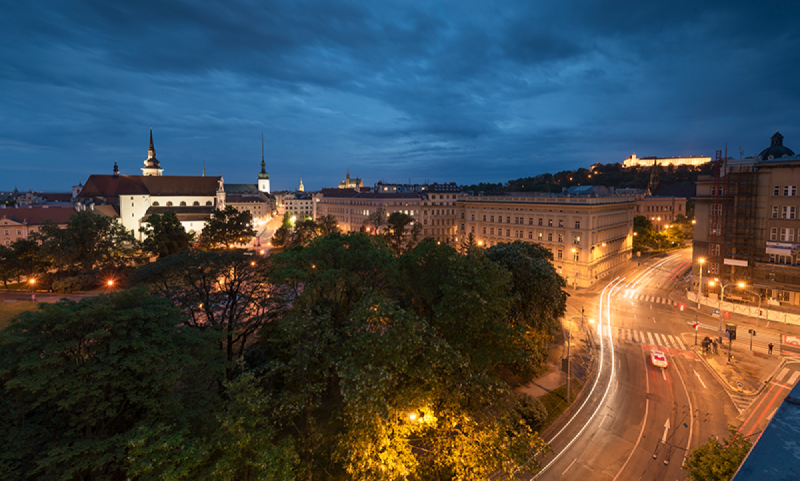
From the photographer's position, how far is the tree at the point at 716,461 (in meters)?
11.9

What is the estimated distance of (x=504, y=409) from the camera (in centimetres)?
1600

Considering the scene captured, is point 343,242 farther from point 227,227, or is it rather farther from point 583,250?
point 227,227

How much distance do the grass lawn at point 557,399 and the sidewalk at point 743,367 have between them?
38.3ft

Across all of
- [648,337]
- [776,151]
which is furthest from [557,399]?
[776,151]

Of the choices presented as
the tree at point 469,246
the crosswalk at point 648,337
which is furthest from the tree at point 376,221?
the crosswalk at point 648,337

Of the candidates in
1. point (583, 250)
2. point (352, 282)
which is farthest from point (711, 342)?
point (352, 282)

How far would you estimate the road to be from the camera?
20.0 m

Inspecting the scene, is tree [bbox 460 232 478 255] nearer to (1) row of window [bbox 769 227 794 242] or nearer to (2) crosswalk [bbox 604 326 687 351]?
(2) crosswalk [bbox 604 326 687 351]

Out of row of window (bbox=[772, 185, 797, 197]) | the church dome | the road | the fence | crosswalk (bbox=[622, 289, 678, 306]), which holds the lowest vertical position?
the road

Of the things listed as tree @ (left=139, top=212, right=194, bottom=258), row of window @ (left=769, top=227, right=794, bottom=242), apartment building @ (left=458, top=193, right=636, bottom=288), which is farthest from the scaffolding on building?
tree @ (left=139, top=212, right=194, bottom=258)

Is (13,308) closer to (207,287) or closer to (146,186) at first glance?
(207,287)

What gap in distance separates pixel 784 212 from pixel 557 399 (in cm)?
4066

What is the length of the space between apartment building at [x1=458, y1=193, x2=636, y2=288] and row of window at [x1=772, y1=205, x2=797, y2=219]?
19.7m

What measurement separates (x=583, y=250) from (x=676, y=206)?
70954mm
